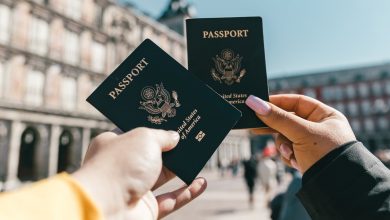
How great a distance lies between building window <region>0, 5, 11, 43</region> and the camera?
19453 millimetres

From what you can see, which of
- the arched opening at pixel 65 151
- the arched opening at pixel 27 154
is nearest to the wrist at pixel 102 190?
the arched opening at pixel 27 154

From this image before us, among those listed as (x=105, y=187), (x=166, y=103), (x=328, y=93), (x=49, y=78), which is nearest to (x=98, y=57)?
(x=49, y=78)

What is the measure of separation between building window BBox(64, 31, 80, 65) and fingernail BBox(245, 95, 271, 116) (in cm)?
2418

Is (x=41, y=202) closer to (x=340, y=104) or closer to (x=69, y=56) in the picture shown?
(x=69, y=56)

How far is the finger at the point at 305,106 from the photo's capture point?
69.3 inches

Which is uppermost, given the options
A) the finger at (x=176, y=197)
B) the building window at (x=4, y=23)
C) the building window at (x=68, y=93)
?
the building window at (x=4, y=23)

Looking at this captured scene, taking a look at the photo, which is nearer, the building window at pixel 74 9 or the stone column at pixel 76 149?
the stone column at pixel 76 149

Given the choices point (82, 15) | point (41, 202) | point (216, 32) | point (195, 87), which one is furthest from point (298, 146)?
point (82, 15)

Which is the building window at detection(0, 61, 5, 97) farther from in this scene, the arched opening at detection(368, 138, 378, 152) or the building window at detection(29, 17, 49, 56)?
the arched opening at detection(368, 138, 378, 152)

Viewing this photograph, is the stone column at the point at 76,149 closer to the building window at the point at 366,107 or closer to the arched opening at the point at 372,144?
the building window at the point at 366,107

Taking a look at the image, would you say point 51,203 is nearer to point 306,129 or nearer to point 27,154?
point 306,129

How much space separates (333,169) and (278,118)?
37cm

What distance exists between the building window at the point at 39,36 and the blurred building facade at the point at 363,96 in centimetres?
4410

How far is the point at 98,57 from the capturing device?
2705 cm
